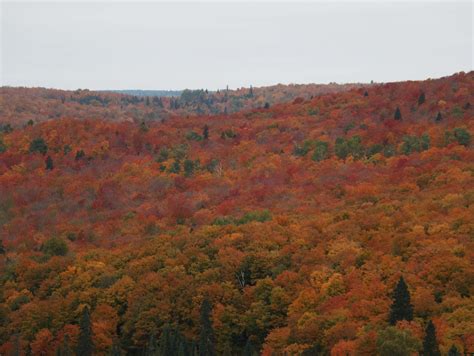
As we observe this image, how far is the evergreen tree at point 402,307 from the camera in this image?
163 feet

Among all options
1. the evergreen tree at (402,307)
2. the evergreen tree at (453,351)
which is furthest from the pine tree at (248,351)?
the evergreen tree at (453,351)

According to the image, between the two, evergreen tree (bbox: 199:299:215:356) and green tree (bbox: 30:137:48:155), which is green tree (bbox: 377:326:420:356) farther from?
green tree (bbox: 30:137:48:155)

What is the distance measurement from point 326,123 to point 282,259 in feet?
235

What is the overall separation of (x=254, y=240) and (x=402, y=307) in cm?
2712

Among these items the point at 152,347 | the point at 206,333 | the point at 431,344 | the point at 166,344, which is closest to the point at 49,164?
the point at 152,347

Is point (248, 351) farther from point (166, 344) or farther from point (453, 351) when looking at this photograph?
point (453, 351)

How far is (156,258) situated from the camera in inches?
2963

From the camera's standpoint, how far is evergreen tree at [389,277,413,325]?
49688 millimetres

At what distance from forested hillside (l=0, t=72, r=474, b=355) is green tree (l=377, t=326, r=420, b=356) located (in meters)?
0.10

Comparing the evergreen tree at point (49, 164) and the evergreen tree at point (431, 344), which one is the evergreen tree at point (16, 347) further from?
the evergreen tree at point (49, 164)

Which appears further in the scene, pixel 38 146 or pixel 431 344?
pixel 38 146

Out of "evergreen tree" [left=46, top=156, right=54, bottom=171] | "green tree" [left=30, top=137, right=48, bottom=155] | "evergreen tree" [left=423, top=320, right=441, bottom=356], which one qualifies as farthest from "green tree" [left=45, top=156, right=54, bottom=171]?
"evergreen tree" [left=423, top=320, right=441, bottom=356]

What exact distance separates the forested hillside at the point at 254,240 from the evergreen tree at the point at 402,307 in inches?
3.7

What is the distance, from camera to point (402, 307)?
49.9m
